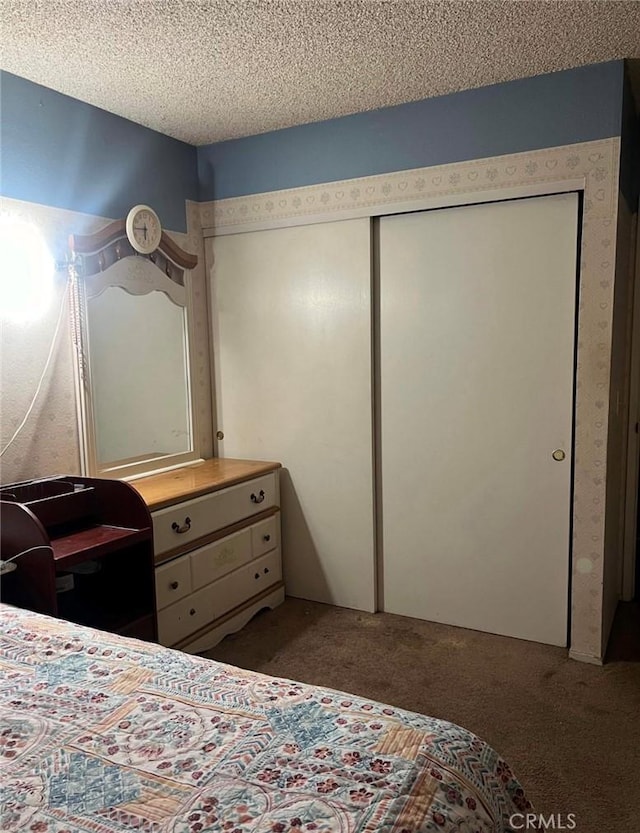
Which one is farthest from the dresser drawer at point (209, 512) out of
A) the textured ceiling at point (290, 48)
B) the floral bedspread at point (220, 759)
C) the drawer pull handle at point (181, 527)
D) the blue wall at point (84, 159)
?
the textured ceiling at point (290, 48)

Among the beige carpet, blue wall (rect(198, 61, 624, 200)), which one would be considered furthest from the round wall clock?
the beige carpet

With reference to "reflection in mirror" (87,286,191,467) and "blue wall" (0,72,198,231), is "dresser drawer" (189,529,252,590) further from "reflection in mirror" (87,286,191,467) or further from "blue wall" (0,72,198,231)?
"blue wall" (0,72,198,231)

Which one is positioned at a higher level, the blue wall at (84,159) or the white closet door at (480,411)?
the blue wall at (84,159)

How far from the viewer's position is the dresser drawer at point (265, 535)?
3061mm

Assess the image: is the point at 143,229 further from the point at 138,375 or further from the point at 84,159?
the point at 138,375

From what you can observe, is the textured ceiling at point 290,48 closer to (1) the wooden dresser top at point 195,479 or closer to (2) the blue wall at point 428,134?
(2) the blue wall at point 428,134

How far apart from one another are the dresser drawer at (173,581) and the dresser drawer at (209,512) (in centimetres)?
8

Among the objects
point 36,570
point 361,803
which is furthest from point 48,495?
point 361,803

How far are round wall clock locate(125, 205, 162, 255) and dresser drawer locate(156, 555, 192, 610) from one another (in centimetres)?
143

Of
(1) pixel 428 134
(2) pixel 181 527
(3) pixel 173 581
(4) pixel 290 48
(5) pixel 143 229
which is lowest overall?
(3) pixel 173 581

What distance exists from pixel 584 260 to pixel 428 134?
90 centimetres

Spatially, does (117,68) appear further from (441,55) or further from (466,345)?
(466,345)

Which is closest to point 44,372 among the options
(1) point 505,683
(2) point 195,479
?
(2) point 195,479

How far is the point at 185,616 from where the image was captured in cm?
261
